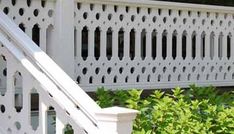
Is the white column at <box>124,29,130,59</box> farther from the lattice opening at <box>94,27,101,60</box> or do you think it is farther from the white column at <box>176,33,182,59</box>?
the white column at <box>176,33,182,59</box>

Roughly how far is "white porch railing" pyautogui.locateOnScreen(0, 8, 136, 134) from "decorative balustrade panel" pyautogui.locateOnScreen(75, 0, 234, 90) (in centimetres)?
215

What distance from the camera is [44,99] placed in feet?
14.2

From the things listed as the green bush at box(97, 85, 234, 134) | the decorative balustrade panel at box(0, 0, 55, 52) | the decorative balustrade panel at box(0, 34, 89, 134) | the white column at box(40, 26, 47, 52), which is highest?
the decorative balustrade panel at box(0, 0, 55, 52)

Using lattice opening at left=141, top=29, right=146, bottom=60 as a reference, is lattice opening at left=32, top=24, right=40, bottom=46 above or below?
above

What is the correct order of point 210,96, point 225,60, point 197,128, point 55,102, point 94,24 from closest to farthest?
point 55,102
point 197,128
point 210,96
point 94,24
point 225,60

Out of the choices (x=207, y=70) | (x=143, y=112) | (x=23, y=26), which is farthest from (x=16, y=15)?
(x=207, y=70)

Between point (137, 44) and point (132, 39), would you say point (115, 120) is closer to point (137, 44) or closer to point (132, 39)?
point (137, 44)

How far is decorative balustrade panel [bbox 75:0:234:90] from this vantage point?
709cm

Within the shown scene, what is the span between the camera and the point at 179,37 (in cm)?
808

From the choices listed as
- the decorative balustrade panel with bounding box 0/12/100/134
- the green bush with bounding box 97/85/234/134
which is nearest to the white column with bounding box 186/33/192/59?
the green bush with bounding box 97/85/234/134

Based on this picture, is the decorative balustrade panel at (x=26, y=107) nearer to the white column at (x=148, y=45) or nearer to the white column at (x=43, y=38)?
the white column at (x=43, y=38)

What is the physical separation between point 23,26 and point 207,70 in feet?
10.9

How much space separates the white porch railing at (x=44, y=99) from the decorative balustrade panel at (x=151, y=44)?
2.15 m

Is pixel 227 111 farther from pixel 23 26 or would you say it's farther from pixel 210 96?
pixel 23 26
